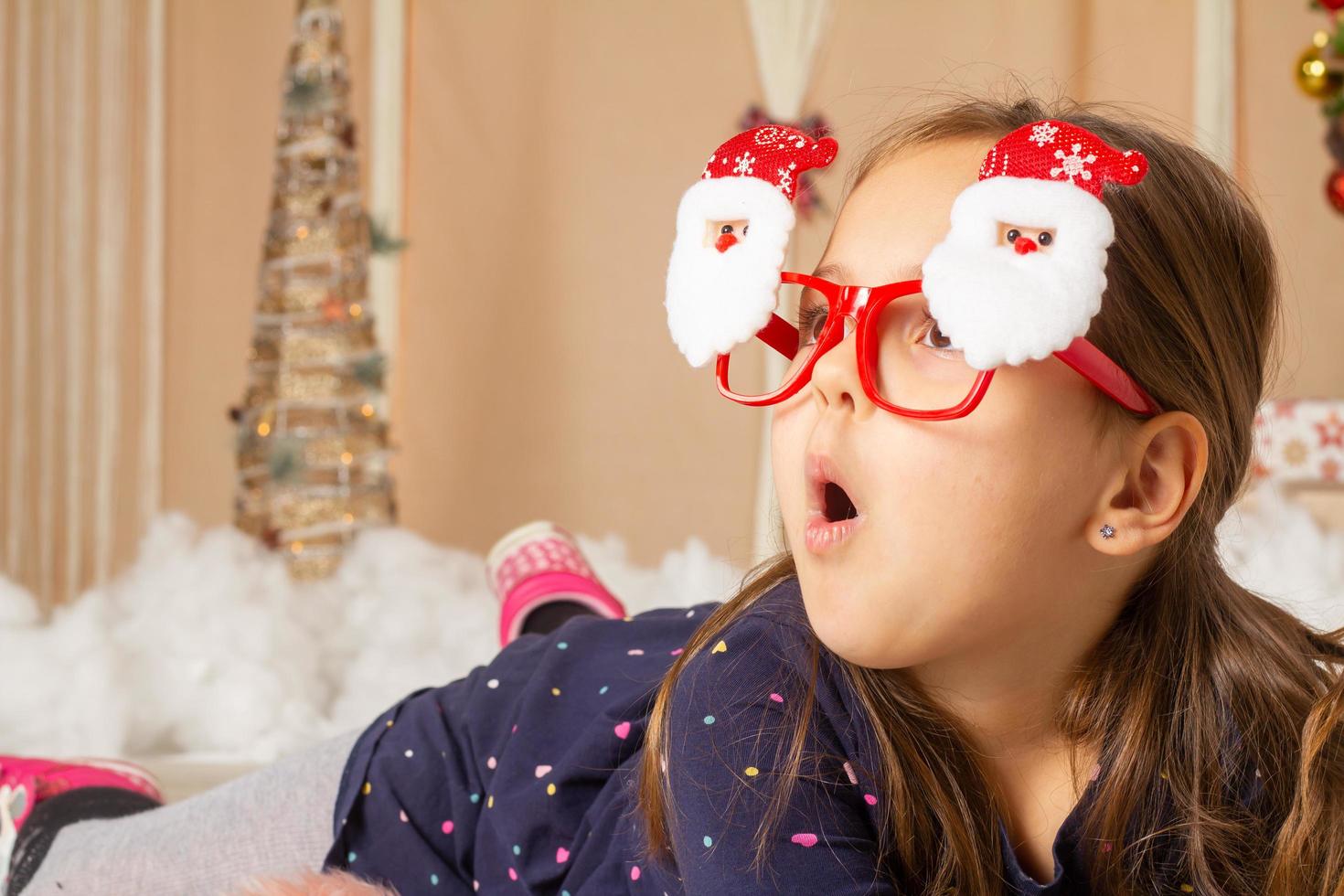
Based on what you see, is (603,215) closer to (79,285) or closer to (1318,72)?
(79,285)

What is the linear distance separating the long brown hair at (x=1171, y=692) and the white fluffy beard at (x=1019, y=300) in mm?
77

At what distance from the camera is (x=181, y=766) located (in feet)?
4.48

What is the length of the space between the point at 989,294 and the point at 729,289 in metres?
0.17

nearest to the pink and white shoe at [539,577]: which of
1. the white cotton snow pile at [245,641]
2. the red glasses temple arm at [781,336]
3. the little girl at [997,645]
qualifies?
the white cotton snow pile at [245,641]

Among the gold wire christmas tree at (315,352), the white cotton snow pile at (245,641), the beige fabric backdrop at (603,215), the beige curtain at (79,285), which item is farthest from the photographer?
the beige fabric backdrop at (603,215)

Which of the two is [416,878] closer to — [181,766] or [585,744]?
[585,744]

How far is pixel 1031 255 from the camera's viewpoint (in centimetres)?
63

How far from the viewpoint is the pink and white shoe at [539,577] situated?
4.80ft

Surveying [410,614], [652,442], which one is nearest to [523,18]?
[652,442]

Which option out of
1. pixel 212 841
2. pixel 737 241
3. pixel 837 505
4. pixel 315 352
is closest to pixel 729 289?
pixel 737 241

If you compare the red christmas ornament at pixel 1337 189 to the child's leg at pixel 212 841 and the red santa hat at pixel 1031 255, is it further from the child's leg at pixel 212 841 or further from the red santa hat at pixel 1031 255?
the child's leg at pixel 212 841

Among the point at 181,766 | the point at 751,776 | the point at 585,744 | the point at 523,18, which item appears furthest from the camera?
the point at 523,18

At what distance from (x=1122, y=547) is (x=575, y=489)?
2678mm

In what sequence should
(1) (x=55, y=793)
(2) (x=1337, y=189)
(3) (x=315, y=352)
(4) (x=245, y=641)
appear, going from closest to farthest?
(1) (x=55, y=793) < (4) (x=245, y=641) < (3) (x=315, y=352) < (2) (x=1337, y=189)
